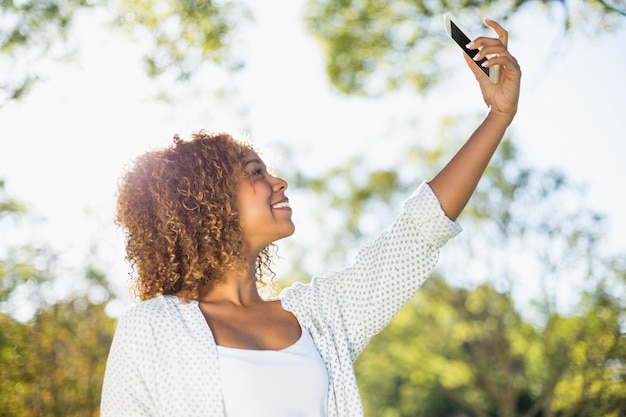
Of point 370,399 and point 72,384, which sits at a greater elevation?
point 370,399

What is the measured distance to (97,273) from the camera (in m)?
10.5

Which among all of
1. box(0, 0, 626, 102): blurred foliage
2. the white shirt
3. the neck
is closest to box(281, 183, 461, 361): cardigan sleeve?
the white shirt

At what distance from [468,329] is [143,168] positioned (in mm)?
16680

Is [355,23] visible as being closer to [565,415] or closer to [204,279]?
[204,279]

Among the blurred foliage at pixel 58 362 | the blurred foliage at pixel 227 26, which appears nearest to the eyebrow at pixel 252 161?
the blurred foliage at pixel 227 26

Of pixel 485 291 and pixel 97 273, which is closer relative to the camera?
pixel 97 273

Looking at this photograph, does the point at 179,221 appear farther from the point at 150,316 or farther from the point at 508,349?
the point at 508,349

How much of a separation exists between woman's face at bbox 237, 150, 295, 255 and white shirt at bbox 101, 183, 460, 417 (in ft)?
0.59

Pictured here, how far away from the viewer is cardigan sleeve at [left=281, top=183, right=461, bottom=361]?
219cm

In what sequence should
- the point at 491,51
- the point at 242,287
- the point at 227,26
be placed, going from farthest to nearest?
1. the point at 227,26
2. the point at 242,287
3. the point at 491,51

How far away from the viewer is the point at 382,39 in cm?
820

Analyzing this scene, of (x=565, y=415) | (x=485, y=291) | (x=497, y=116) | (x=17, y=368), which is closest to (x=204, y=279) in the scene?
(x=497, y=116)

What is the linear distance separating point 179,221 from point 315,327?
49cm

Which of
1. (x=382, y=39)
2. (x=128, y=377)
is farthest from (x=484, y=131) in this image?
(x=382, y=39)
